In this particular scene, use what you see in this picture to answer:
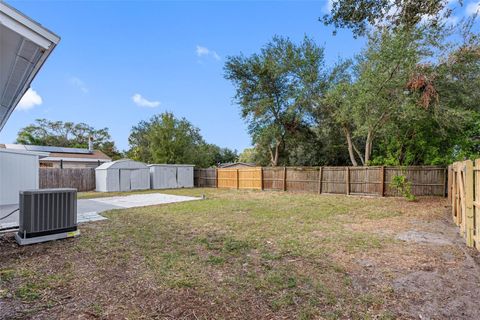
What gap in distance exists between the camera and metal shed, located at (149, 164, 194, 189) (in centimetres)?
1691

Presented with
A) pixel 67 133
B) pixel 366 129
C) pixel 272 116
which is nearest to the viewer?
pixel 366 129

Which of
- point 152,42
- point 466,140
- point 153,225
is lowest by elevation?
point 153,225

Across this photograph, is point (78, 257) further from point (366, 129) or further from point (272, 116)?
point (272, 116)

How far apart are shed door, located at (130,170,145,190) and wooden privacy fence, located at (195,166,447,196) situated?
16.3ft

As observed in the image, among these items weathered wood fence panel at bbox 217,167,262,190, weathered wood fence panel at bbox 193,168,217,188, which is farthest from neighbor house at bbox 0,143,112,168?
weathered wood fence panel at bbox 217,167,262,190

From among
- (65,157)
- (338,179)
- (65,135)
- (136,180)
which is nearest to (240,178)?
(338,179)

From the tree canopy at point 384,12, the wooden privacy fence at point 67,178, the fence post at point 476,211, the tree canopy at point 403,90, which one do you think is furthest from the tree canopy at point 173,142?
the fence post at point 476,211

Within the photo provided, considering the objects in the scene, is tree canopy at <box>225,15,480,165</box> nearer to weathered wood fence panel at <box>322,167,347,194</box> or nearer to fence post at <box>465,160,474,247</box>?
weathered wood fence panel at <box>322,167,347,194</box>

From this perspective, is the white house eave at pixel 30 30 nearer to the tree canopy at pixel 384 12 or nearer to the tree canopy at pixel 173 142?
the tree canopy at pixel 384 12

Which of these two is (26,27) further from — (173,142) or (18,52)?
(173,142)

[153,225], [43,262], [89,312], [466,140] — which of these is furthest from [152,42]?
[466,140]

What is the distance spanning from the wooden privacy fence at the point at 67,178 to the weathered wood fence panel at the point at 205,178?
6691 mm

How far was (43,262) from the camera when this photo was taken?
349 centimetres

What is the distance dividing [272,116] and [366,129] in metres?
6.83
